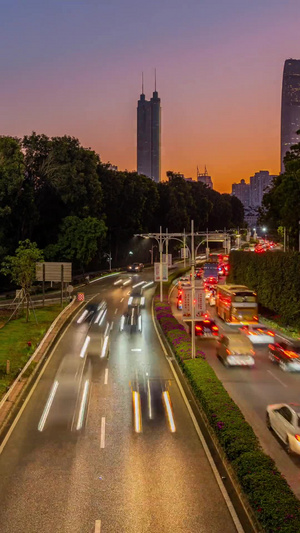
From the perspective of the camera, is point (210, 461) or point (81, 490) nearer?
point (81, 490)

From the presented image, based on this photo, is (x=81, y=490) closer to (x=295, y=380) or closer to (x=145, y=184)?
(x=295, y=380)

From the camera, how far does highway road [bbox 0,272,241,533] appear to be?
13.5 metres

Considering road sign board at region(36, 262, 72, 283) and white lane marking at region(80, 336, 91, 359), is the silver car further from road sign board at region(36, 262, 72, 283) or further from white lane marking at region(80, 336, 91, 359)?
road sign board at region(36, 262, 72, 283)

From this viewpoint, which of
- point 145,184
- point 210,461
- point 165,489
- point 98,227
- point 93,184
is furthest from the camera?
point 145,184

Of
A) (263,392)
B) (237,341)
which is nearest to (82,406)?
(263,392)

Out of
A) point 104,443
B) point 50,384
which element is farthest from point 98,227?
point 104,443

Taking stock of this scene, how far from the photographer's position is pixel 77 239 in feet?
274

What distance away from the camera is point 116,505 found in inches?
559

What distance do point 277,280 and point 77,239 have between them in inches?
1731

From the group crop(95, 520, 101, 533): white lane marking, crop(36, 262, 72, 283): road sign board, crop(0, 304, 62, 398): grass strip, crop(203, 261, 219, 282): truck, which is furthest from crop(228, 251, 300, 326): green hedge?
crop(95, 520, 101, 533): white lane marking

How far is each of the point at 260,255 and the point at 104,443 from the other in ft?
128

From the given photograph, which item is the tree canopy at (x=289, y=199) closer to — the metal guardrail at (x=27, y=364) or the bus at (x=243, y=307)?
the bus at (x=243, y=307)

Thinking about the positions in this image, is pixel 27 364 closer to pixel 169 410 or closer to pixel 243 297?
pixel 169 410

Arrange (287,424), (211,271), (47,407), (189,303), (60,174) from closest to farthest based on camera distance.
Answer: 1. (287,424)
2. (47,407)
3. (189,303)
4. (211,271)
5. (60,174)
